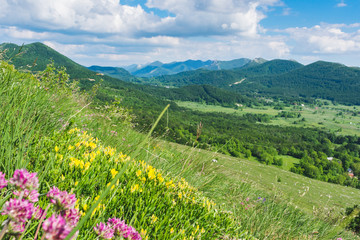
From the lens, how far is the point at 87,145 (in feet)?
9.36

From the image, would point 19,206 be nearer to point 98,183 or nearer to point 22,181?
point 22,181

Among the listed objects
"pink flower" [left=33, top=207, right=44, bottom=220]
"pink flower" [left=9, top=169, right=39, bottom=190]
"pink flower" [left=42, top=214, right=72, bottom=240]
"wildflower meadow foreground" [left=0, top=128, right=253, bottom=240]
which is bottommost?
"wildflower meadow foreground" [left=0, top=128, right=253, bottom=240]

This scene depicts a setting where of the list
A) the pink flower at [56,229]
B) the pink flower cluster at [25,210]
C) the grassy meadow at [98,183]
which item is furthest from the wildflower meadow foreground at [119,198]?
the pink flower at [56,229]

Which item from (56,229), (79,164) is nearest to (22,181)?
(56,229)

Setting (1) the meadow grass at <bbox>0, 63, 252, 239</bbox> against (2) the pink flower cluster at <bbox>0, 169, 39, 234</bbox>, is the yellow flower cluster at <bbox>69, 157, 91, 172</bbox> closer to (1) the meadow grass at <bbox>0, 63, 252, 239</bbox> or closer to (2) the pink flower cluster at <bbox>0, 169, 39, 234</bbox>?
(1) the meadow grass at <bbox>0, 63, 252, 239</bbox>

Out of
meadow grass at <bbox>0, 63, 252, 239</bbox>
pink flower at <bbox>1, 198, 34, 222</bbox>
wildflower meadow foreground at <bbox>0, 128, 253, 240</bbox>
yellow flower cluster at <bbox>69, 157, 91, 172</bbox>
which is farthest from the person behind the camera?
yellow flower cluster at <bbox>69, 157, 91, 172</bbox>

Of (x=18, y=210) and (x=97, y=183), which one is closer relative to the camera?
(x=18, y=210)

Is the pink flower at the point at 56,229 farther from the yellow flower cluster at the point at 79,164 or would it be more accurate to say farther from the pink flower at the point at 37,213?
the yellow flower cluster at the point at 79,164

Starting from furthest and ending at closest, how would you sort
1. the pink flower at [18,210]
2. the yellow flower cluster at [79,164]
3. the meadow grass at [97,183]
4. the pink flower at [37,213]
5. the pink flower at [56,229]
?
the yellow flower cluster at [79,164] → the meadow grass at [97,183] → the pink flower at [37,213] → the pink flower at [18,210] → the pink flower at [56,229]

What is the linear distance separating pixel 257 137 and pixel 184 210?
421 feet

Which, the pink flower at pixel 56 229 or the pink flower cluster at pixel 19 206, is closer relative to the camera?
the pink flower at pixel 56 229

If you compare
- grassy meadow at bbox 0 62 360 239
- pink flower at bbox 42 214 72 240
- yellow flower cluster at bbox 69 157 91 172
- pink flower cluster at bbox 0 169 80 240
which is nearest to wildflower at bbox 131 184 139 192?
grassy meadow at bbox 0 62 360 239

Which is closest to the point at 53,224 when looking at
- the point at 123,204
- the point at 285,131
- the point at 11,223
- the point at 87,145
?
the point at 11,223

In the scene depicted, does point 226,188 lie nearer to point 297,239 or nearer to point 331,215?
point 297,239
